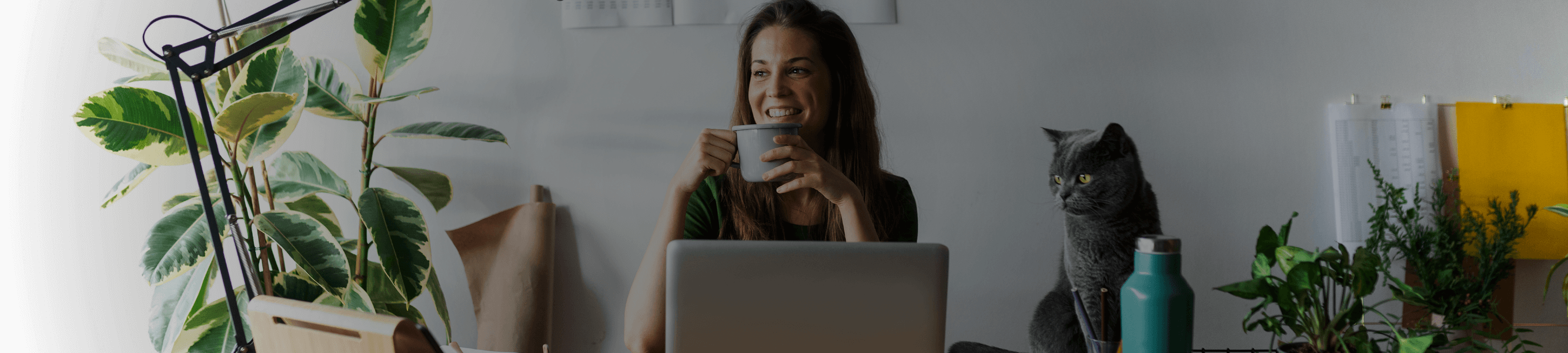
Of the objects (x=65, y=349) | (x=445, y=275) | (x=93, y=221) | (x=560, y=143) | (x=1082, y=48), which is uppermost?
(x=1082, y=48)

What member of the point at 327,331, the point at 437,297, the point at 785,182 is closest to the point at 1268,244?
the point at 785,182

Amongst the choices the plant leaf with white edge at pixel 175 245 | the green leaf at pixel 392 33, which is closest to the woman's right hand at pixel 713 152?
the green leaf at pixel 392 33

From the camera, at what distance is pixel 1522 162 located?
136 centimetres

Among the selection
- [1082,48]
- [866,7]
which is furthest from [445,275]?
[1082,48]

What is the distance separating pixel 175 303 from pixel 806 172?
1.15 m

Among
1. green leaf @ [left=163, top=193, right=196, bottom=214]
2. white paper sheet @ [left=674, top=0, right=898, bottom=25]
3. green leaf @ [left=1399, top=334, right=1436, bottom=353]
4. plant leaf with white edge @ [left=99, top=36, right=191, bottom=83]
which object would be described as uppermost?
white paper sheet @ [left=674, top=0, right=898, bottom=25]

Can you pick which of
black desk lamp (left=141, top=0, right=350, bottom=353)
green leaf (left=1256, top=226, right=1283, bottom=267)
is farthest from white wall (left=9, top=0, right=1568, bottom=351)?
black desk lamp (left=141, top=0, right=350, bottom=353)

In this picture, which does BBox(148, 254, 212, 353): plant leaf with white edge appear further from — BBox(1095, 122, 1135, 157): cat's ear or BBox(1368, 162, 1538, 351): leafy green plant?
BBox(1368, 162, 1538, 351): leafy green plant

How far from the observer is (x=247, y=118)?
97 centimetres

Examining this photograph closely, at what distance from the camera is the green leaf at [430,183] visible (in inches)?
48.9

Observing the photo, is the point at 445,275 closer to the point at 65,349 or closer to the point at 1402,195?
the point at 65,349

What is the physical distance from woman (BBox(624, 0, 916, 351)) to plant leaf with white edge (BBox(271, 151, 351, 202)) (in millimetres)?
586

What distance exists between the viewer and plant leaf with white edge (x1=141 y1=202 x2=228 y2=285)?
1.04 metres

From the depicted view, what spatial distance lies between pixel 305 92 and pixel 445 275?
0.58m
